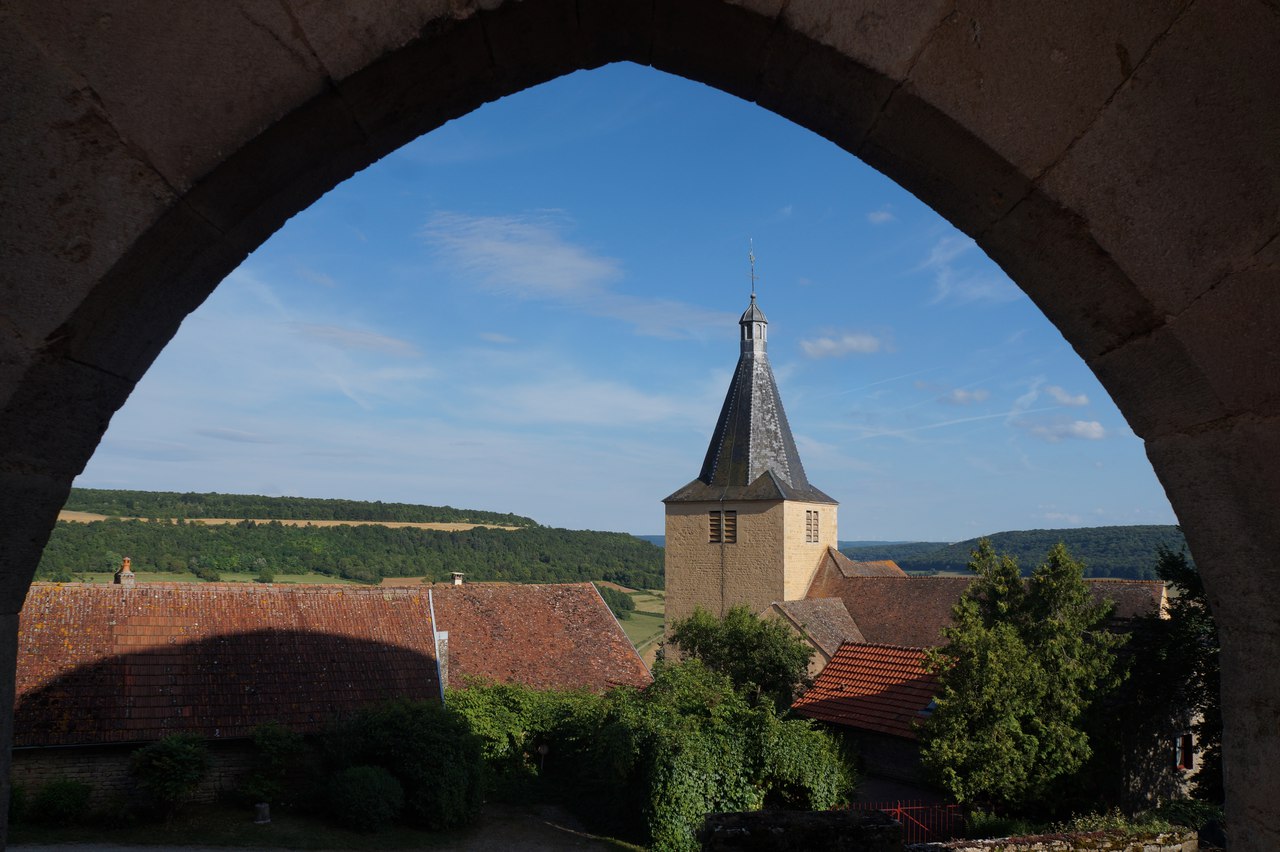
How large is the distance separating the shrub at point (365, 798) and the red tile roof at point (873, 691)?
10.4m

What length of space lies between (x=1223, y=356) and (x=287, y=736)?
20.8m

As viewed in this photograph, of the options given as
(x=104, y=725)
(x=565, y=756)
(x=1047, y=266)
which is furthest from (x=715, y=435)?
(x=1047, y=266)

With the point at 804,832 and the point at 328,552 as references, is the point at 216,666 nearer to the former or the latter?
the point at 804,832

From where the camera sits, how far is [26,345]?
1616 millimetres

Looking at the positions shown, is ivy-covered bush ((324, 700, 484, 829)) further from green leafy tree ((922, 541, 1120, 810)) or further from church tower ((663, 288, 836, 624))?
church tower ((663, 288, 836, 624))

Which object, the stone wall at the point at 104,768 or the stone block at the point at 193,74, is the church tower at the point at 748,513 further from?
the stone block at the point at 193,74

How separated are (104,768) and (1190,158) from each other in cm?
2189

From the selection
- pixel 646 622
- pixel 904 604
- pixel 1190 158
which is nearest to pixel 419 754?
pixel 1190 158

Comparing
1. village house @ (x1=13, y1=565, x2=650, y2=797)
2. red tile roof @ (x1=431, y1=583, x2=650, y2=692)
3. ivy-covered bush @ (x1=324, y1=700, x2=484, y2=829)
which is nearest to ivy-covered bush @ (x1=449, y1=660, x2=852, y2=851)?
ivy-covered bush @ (x1=324, y1=700, x2=484, y2=829)

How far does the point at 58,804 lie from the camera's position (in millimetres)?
17094

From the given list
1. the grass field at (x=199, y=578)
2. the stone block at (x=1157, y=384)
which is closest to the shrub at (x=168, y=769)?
the stone block at (x=1157, y=384)

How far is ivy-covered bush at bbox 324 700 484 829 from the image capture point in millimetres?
18719

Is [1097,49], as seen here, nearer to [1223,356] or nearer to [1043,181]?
[1043,181]

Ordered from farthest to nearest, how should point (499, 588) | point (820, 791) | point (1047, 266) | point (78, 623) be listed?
point (499, 588) → point (78, 623) → point (820, 791) → point (1047, 266)
